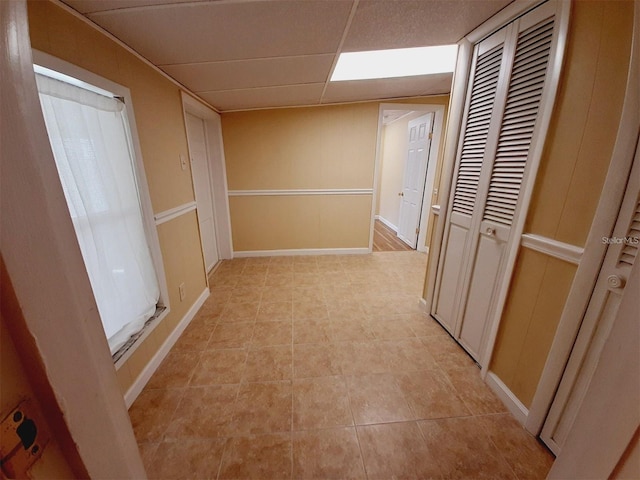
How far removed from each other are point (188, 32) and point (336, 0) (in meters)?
0.84

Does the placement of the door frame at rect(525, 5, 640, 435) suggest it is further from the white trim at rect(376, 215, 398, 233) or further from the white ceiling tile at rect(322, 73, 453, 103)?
the white trim at rect(376, 215, 398, 233)

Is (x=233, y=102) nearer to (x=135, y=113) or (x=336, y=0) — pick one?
(x=135, y=113)

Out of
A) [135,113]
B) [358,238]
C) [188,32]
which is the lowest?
[358,238]

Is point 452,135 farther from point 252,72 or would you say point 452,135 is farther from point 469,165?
point 252,72

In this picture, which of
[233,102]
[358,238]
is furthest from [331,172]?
[233,102]

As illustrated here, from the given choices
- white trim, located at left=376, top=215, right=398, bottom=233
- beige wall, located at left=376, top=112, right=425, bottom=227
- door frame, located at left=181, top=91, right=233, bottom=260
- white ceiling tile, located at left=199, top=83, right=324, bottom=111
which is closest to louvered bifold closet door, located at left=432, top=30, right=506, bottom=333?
white ceiling tile, located at left=199, top=83, right=324, bottom=111

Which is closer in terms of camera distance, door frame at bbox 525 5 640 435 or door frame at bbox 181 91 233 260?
door frame at bbox 525 5 640 435

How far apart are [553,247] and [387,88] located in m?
2.35

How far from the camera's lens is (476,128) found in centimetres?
161

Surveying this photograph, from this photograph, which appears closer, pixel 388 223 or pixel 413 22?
pixel 413 22

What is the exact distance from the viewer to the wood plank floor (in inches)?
162

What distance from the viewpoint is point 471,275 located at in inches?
66.6

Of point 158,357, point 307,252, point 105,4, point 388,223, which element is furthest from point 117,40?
point 388,223

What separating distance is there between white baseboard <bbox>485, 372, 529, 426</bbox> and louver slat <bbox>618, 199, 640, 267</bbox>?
3.11ft
